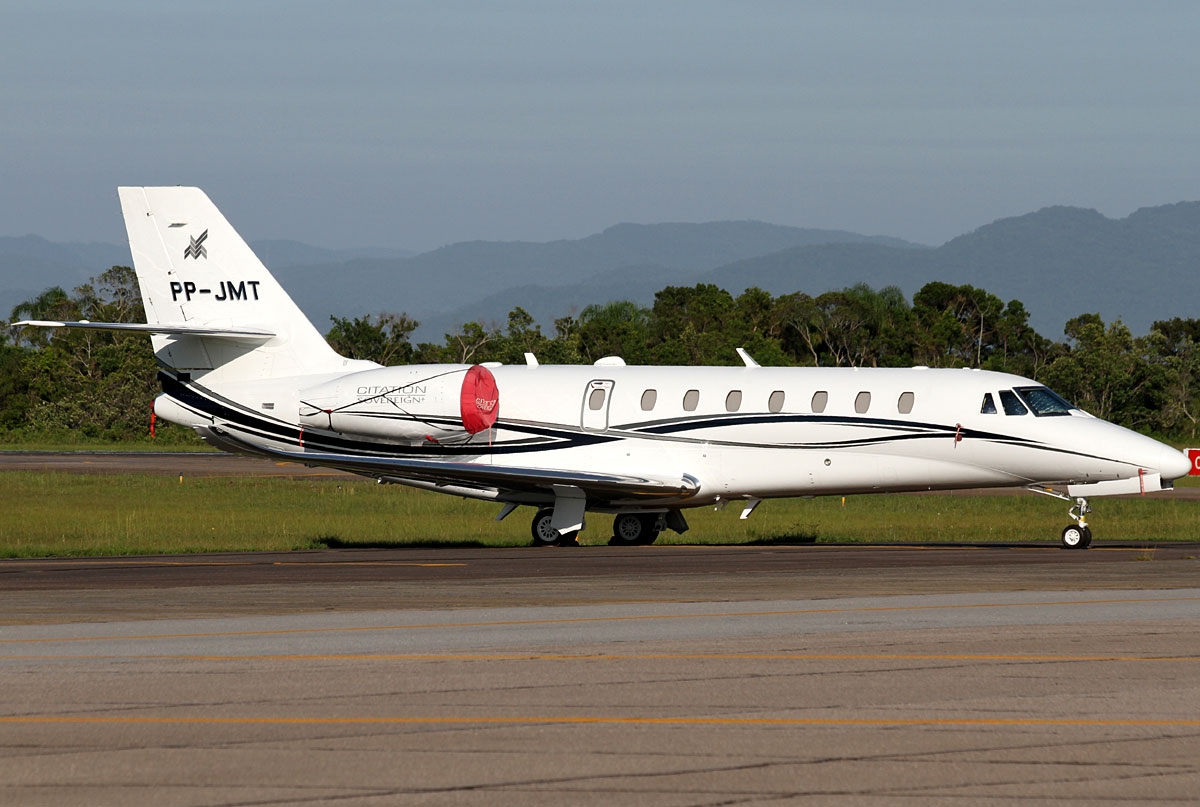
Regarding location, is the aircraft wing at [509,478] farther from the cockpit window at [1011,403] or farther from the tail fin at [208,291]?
the cockpit window at [1011,403]

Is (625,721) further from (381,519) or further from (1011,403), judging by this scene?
(381,519)

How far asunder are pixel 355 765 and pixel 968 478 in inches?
767

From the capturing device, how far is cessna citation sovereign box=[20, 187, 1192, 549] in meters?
26.3

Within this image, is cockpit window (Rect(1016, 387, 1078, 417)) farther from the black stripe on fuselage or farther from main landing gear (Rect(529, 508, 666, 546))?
main landing gear (Rect(529, 508, 666, 546))

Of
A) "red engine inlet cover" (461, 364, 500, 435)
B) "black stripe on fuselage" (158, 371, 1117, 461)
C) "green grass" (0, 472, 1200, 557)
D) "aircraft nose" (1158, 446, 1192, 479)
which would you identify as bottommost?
"green grass" (0, 472, 1200, 557)

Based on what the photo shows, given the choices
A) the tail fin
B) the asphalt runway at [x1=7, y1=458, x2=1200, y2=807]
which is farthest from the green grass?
the asphalt runway at [x1=7, y1=458, x2=1200, y2=807]

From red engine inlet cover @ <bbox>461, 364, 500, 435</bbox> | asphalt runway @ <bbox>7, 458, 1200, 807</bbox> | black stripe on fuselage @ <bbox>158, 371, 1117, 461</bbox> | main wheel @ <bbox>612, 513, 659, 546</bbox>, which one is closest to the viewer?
asphalt runway @ <bbox>7, 458, 1200, 807</bbox>

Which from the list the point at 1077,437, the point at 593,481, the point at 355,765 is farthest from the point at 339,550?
the point at 355,765

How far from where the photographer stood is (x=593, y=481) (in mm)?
27312

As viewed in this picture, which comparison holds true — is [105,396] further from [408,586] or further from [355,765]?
[355,765]

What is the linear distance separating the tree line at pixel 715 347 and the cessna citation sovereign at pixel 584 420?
4651 centimetres

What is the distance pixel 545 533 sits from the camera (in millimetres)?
28531

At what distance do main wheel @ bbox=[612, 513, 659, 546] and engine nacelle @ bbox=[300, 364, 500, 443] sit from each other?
9.88ft

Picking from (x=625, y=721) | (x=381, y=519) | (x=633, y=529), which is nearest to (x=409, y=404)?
(x=633, y=529)
